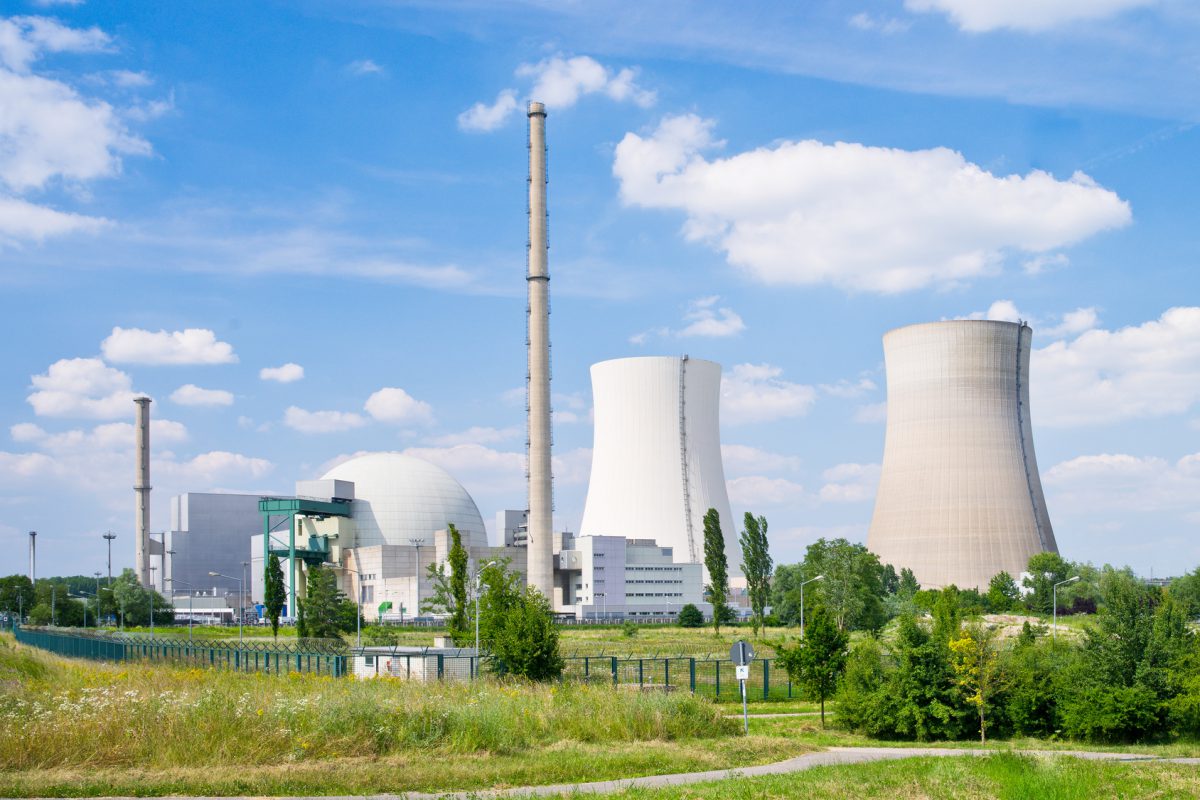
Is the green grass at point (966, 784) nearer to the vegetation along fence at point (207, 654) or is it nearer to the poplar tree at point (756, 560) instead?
the vegetation along fence at point (207, 654)

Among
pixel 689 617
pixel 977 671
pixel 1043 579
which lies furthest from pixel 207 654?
pixel 1043 579

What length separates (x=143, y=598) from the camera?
254ft

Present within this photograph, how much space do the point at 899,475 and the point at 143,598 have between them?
52.0 meters

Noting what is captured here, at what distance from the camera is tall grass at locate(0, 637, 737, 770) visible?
12312 millimetres

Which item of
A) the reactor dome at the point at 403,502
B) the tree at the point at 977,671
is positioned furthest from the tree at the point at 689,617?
the tree at the point at 977,671

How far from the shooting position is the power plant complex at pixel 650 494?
50.6 metres

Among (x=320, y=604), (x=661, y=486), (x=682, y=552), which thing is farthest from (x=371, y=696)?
(x=682, y=552)

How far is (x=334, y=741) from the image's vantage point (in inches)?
511

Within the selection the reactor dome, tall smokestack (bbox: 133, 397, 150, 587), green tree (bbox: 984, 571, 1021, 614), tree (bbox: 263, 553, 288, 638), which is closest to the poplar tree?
green tree (bbox: 984, 571, 1021, 614)

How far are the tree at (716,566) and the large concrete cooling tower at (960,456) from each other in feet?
26.1

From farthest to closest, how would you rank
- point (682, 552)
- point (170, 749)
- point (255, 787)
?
point (682, 552) < point (170, 749) < point (255, 787)

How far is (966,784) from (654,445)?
47.5 meters

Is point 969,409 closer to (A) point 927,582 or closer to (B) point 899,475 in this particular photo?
(B) point 899,475

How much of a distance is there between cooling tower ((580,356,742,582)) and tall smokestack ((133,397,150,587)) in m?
41.2
